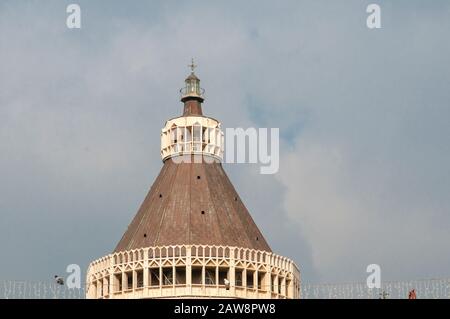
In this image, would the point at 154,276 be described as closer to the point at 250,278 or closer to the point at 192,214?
the point at 192,214

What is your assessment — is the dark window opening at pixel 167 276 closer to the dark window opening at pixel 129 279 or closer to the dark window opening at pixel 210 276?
the dark window opening at pixel 210 276

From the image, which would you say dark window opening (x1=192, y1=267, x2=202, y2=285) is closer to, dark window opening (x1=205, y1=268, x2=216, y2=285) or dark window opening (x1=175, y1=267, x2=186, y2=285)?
dark window opening (x1=205, y1=268, x2=216, y2=285)

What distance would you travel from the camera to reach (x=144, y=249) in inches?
3361

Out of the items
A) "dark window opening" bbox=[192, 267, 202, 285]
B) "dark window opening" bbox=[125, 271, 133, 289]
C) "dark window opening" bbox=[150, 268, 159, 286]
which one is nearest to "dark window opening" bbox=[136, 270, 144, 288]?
"dark window opening" bbox=[125, 271, 133, 289]

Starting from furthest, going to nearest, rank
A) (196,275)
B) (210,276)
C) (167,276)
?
1. (210,276)
2. (196,275)
3. (167,276)

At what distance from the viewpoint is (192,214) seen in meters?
88.6

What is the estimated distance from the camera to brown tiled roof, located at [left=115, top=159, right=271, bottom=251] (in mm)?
87188

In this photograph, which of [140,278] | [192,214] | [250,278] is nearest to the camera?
[140,278]

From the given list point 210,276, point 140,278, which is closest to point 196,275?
point 210,276

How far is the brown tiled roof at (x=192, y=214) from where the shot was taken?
286 ft
